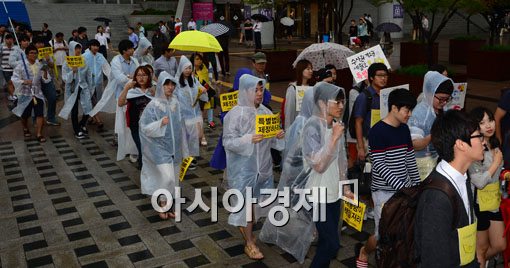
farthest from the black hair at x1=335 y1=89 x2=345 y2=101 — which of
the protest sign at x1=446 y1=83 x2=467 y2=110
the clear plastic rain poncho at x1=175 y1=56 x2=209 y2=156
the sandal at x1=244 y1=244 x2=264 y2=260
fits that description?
the clear plastic rain poncho at x1=175 y1=56 x2=209 y2=156

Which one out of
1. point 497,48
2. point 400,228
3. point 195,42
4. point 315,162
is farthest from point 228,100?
point 497,48

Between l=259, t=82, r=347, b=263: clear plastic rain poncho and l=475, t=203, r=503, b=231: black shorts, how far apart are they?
1150mm

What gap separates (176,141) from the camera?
6.25m

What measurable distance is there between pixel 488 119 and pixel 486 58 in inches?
508

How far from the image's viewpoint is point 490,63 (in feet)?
51.5

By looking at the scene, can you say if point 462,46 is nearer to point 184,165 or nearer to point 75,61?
point 75,61

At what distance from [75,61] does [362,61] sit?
20.7 ft

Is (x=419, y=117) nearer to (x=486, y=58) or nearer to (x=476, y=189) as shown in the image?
(x=476, y=189)

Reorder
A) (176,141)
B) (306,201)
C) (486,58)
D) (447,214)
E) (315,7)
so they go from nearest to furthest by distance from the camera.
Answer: (447,214) → (306,201) → (176,141) → (486,58) → (315,7)

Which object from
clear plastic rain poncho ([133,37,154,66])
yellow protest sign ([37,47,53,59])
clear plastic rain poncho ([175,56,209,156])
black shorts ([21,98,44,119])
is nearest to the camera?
clear plastic rain poncho ([175,56,209,156])

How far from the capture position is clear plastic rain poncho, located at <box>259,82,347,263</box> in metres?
4.20

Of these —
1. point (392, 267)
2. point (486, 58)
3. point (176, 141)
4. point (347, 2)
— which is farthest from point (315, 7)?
point (392, 267)

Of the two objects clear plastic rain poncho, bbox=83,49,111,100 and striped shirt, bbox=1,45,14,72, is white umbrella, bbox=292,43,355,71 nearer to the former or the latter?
clear plastic rain poncho, bbox=83,49,111,100

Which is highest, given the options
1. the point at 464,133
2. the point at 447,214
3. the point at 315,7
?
the point at 315,7
